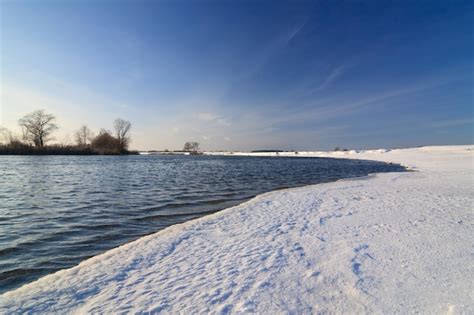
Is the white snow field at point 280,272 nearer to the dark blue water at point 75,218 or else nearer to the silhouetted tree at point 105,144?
the dark blue water at point 75,218

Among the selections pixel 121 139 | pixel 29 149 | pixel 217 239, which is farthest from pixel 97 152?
pixel 217 239

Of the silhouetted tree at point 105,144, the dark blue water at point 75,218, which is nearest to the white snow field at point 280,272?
the dark blue water at point 75,218

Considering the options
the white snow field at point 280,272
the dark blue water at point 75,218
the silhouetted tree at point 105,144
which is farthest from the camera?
the silhouetted tree at point 105,144

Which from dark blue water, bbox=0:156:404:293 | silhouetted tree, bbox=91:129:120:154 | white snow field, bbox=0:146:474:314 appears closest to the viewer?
white snow field, bbox=0:146:474:314

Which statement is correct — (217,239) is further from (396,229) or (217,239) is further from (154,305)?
(396,229)

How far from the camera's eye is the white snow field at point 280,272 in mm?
2756

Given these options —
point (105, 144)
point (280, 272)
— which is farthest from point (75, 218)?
point (105, 144)

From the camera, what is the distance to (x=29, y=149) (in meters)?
52.2

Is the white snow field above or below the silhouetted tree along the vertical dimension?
below

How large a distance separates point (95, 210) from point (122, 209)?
0.93 m

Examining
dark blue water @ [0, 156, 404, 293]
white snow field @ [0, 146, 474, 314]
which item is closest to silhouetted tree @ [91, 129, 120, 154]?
dark blue water @ [0, 156, 404, 293]

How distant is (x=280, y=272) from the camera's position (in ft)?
11.6

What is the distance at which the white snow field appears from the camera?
2.76 meters

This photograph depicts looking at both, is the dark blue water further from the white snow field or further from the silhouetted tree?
the silhouetted tree
